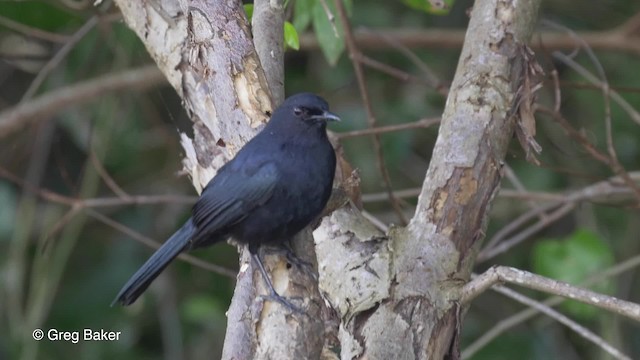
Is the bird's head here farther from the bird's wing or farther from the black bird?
the bird's wing

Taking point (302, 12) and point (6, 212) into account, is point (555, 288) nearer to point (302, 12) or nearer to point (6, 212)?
point (302, 12)

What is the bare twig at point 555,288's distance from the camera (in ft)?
9.16

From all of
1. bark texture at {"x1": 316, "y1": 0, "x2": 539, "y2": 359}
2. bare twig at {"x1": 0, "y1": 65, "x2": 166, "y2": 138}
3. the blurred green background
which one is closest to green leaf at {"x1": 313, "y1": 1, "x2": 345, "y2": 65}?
bark texture at {"x1": 316, "y1": 0, "x2": 539, "y2": 359}

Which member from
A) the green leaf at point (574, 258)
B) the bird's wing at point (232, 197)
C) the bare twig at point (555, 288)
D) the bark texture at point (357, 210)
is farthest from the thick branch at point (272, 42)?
the green leaf at point (574, 258)

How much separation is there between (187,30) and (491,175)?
1089mm

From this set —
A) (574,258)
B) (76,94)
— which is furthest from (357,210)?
(76,94)

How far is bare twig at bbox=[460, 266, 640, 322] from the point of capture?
110 inches

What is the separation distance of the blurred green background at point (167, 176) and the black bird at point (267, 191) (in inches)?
81.9

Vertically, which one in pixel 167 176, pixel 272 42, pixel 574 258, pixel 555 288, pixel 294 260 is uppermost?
pixel 167 176

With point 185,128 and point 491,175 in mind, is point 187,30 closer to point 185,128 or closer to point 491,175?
point 491,175

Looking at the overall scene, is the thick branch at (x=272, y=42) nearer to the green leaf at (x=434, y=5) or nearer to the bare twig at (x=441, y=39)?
the green leaf at (x=434, y=5)

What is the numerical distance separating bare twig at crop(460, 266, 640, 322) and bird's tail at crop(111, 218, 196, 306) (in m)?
0.98

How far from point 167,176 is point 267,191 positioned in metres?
2.96

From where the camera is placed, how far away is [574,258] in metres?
4.91
